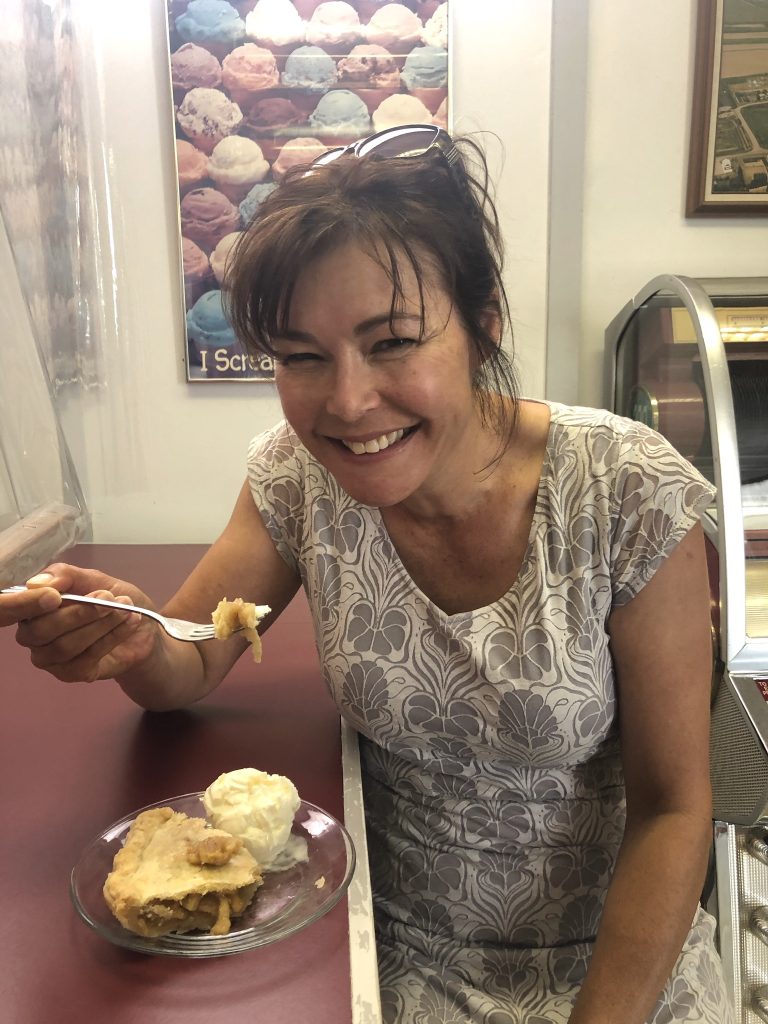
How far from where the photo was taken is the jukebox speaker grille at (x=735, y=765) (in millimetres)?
1436

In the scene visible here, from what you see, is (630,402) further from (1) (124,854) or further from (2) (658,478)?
(1) (124,854)

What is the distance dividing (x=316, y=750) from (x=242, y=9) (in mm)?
1856

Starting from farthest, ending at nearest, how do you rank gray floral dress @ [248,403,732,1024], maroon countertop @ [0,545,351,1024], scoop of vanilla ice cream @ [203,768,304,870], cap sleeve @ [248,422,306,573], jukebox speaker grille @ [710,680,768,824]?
1. jukebox speaker grille @ [710,680,768,824]
2. cap sleeve @ [248,422,306,573]
3. gray floral dress @ [248,403,732,1024]
4. scoop of vanilla ice cream @ [203,768,304,870]
5. maroon countertop @ [0,545,351,1024]

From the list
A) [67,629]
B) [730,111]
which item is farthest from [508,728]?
[730,111]

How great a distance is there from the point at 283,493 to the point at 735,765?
0.96m

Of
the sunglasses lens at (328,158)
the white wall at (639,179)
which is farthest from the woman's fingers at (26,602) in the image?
the white wall at (639,179)

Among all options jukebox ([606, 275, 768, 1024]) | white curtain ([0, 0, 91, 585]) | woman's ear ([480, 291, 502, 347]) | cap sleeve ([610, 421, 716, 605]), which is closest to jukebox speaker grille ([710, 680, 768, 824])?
jukebox ([606, 275, 768, 1024])

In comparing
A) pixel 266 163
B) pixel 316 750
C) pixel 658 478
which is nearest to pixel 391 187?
pixel 658 478

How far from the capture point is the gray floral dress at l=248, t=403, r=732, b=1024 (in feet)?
3.36

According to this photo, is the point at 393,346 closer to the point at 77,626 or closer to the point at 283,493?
the point at 283,493

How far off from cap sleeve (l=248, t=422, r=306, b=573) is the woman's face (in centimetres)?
17

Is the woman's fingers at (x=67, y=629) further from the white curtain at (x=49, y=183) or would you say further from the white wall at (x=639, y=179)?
the white wall at (x=639, y=179)

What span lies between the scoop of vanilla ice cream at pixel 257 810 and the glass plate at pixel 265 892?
3 centimetres

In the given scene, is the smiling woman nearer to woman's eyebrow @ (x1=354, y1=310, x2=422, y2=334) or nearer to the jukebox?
woman's eyebrow @ (x1=354, y1=310, x2=422, y2=334)
